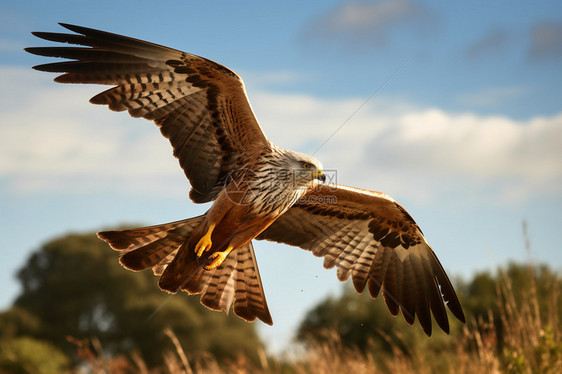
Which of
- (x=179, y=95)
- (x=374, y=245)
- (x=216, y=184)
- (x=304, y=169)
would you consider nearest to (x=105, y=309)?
(x=374, y=245)

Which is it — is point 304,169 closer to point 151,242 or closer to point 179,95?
point 179,95

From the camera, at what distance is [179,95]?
19.7 ft

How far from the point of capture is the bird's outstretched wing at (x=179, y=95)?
18.3 ft

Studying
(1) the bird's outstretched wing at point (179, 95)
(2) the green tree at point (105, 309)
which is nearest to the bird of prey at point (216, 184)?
(1) the bird's outstretched wing at point (179, 95)

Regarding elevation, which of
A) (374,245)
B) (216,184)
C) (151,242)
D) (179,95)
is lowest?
(151,242)

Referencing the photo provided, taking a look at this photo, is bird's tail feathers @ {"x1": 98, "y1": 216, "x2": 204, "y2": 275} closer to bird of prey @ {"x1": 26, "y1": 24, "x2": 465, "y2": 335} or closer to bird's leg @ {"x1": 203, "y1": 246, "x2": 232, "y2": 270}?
bird of prey @ {"x1": 26, "y1": 24, "x2": 465, "y2": 335}

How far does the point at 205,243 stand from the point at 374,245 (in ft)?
8.63

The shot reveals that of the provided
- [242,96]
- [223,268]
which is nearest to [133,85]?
[242,96]

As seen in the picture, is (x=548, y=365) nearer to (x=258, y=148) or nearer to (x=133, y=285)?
(x=258, y=148)

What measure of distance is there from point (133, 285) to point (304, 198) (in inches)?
1209

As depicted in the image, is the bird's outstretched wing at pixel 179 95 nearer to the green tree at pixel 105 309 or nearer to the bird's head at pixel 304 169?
the bird's head at pixel 304 169

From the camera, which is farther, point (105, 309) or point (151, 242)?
point (105, 309)

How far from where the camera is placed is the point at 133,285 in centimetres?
3581

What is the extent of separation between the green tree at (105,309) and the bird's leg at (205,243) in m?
28.5
